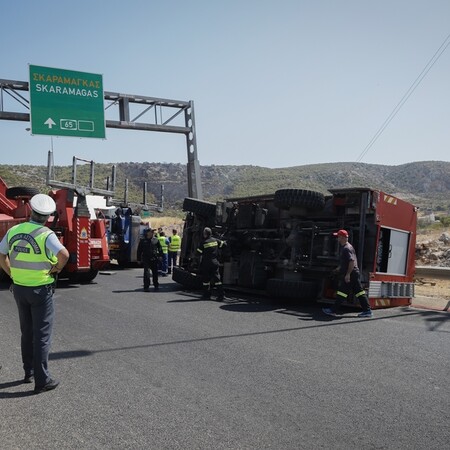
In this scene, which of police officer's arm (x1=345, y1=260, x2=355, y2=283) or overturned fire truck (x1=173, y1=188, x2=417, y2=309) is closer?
police officer's arm (x1=345, y1=260, x2=355, y2=283)

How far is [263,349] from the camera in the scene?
5996 millimetres

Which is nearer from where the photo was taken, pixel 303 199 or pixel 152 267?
pixel 303 199

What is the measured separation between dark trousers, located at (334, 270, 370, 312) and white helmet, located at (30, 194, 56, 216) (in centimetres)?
540

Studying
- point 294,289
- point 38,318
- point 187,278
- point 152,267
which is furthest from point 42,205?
point 152,267

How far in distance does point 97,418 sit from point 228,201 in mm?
8116

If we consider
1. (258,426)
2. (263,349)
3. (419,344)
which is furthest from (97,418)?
(419,344)

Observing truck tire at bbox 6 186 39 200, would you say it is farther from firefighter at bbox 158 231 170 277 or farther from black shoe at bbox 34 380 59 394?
black shoe at bbox 34 380 59 394

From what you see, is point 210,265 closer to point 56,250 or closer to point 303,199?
point 303,199

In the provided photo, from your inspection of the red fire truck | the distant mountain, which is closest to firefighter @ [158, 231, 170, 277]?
the red fire truck

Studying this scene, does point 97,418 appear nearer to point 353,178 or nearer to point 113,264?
point 113,264

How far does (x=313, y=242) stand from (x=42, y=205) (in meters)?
6.21

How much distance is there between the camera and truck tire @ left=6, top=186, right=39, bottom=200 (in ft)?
43.1

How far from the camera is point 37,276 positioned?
4.38m

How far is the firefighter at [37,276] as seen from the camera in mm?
4375
